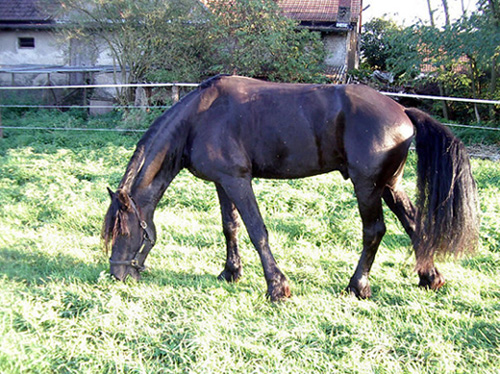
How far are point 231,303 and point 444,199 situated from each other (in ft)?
5.72

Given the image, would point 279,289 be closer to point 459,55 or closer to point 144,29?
point 459,55

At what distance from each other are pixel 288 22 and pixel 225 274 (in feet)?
33.6

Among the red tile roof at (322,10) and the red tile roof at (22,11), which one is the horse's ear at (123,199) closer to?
the red tile roof at (322,10)

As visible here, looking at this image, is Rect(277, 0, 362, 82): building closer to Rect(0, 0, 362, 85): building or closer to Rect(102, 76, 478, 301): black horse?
Rect(0, 0, 362, 85): building

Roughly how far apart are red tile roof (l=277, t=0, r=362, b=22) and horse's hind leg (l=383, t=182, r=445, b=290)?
1245cm

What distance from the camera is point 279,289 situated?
335 cm

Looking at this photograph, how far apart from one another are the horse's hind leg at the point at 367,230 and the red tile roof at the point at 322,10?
1271cm

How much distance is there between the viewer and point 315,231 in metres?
4.78

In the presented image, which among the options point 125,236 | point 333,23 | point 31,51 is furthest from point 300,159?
point 31,51

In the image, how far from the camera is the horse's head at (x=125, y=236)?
11.1ft

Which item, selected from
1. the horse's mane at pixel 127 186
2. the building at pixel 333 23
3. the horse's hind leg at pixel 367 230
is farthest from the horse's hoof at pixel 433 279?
the building at pixel 333 23

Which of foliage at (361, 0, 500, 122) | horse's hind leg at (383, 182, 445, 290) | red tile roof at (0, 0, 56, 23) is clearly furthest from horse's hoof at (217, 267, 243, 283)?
red tile roof at (0, 0, 56, 23)

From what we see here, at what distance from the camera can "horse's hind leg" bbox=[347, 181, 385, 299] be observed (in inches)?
129

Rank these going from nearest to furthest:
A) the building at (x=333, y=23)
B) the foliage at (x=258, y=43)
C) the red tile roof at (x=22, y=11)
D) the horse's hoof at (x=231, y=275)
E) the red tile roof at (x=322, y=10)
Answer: the horse's hoof at (x=231, y=275) → the foliage at (x=258, y=43) → the building at (x=333, y=23) → the red tile roof at (x=322, y=10) → the red tile roof at (x=22, y=11)
